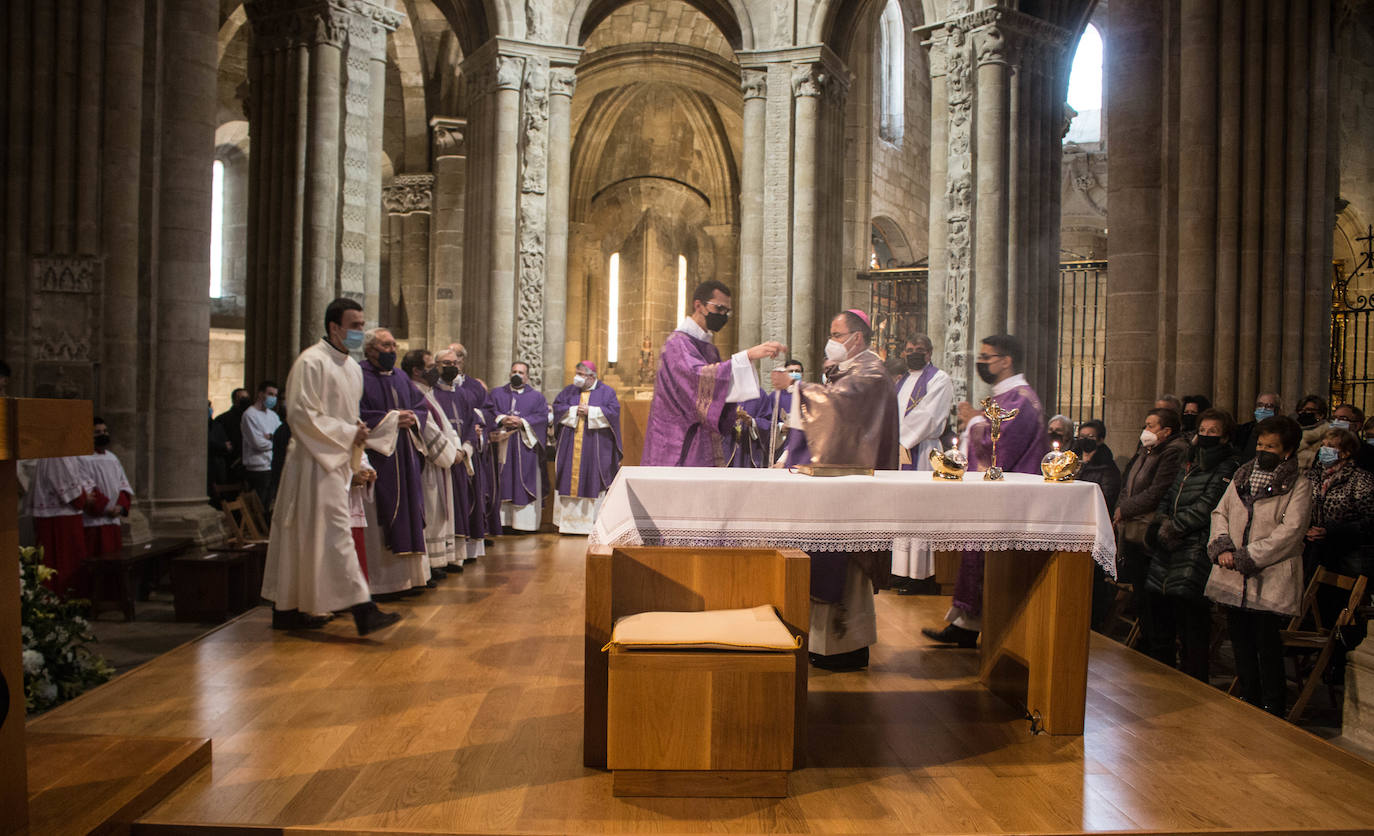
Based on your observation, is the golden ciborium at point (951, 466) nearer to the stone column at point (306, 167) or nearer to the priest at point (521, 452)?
the priest at point (521, 452)

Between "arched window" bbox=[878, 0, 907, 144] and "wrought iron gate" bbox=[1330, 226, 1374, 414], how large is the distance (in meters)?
9.59

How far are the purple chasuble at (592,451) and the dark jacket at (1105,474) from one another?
18.4ft

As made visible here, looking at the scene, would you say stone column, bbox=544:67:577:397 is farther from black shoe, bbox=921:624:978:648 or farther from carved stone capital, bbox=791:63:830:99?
black shoe, bbox=921:624:978:648

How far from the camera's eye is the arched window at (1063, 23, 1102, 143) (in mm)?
24906

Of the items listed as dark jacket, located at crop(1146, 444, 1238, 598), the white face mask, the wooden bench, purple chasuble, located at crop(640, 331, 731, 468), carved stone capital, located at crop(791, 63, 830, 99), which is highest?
carved stone capital, located at crop(791, 63, 830, 99)

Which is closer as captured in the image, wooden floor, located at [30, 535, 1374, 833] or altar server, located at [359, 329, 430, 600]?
wooden floor, located at [30, 535, 1374, 833]

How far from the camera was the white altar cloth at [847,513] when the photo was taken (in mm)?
4102

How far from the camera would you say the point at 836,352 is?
5.11 m

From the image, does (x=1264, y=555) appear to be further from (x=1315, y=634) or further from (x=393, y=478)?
(x=393, y=478)

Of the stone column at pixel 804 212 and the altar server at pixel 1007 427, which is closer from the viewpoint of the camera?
the altar server at pixel 1007 427

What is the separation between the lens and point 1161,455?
21.4 feet

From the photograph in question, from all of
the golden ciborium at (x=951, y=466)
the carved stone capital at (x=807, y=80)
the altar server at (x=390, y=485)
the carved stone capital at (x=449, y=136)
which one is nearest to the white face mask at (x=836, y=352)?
the golden ciborium at (x=951, y=466)

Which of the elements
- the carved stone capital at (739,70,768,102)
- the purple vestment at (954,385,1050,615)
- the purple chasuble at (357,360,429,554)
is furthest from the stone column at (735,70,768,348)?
the purple vestment at (954,385,1050,615)

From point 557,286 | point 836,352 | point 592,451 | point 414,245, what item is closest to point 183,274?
point 592,451
